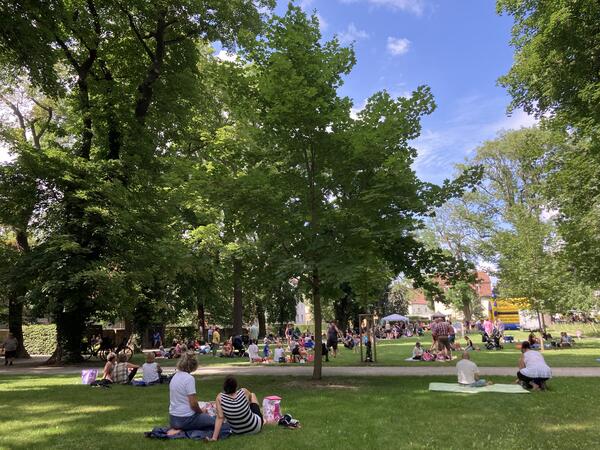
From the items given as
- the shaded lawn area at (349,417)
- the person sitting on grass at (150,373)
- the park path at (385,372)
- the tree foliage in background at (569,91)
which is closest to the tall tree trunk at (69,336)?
the park path at (385,372)

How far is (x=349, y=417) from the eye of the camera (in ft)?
27.9

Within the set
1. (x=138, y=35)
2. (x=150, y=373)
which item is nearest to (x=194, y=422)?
(x=150, y=373)

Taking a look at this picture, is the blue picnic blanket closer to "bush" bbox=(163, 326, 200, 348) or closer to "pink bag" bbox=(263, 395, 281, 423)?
"pink bag" bbox=(263, 395, 281, 423)

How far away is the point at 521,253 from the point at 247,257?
2072cm

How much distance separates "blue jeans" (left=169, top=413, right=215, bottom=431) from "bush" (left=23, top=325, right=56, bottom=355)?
2812cm

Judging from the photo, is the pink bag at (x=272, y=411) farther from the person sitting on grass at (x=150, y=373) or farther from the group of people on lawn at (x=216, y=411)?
the person sitting on grass at (x=150, y=373)

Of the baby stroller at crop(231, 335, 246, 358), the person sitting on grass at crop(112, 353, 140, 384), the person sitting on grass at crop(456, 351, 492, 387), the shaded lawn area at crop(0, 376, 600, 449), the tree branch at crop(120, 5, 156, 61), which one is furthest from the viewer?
the baby stroller at crop(231, 335, 246, 358)

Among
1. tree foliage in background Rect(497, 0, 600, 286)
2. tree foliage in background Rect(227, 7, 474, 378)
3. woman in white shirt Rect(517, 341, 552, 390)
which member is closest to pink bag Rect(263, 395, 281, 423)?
tree foliage in background Rect(227, 7, 474, 378)

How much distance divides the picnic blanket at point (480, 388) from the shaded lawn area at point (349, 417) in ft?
1.22

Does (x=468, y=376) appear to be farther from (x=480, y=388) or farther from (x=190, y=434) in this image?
(x=190, y=434)

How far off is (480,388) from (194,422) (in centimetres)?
721

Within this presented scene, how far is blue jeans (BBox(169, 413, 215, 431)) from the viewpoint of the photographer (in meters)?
7.46

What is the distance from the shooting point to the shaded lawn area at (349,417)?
6.91m

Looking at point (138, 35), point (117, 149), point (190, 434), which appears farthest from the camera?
point (117, 149)
